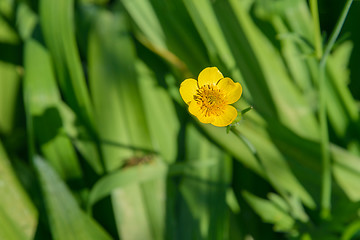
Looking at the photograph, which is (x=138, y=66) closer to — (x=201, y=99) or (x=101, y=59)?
(x=101, y=59)

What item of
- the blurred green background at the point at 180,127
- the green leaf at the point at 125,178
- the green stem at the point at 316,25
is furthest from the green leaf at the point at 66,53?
the green stem at the point at 316,25

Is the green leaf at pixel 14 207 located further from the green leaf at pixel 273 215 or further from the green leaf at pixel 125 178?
the green leaf at pixel 273 215

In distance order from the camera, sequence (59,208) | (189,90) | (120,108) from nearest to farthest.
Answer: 1. (189,90)
2. (59,208)
3. (120,108)

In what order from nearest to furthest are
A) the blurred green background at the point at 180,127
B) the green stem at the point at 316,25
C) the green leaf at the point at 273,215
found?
the green stem at the point at 316,25 < the green leaf at the point at 273,215 < the blurred green background at the point at 180,127

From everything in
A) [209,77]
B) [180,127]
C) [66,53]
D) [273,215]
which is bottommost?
[273,215]

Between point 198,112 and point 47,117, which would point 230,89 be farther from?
point 47,117

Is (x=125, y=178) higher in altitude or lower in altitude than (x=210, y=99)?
lower

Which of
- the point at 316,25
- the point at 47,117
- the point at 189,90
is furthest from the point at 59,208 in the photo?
the point at 316,25

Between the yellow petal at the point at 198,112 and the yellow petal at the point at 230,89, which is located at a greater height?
the yellow petal at the point at 230,89

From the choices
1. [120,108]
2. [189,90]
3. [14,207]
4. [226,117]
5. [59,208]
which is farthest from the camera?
[120,108]
